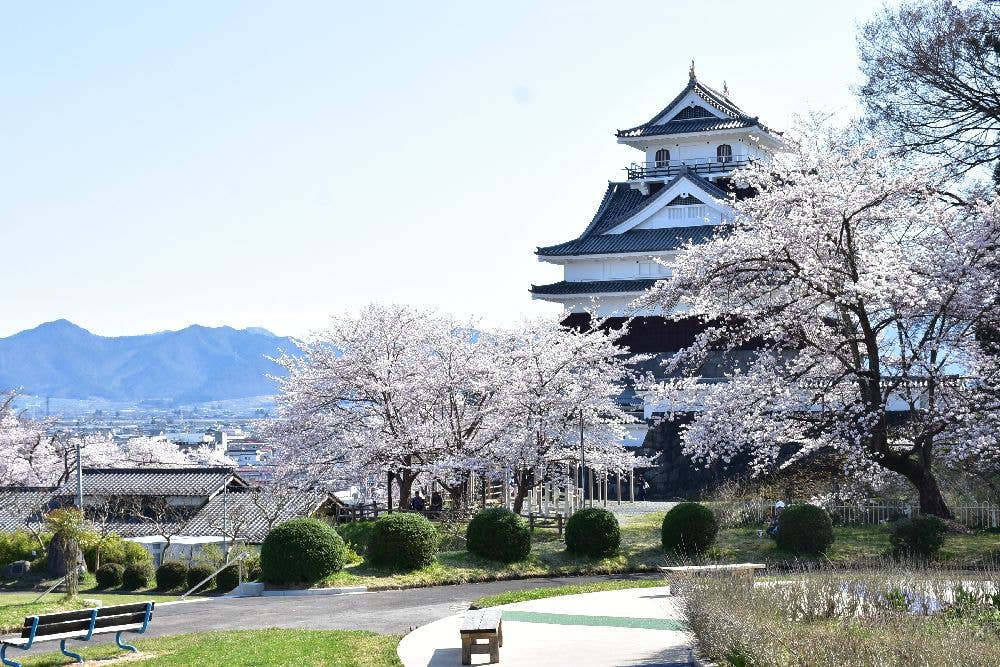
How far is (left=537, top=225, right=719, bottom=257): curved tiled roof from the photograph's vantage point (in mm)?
54500

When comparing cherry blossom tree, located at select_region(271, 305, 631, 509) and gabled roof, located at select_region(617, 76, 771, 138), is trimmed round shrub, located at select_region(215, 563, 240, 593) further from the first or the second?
gabled roof, located at select_region(617, 76, 771, 138)

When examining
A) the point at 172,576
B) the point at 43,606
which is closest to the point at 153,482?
the point at 172,576

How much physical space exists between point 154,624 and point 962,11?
26314 mm

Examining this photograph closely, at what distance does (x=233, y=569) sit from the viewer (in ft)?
81.0

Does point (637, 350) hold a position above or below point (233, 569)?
above

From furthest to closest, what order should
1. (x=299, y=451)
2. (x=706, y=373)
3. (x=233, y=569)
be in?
(x=706, y=373) → (x=299, y=451) → (x=233, y=569)

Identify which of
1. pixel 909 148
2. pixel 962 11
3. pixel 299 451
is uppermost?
pixel 962 11

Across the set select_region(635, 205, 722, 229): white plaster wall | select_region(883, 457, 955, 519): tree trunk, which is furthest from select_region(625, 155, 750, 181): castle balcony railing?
select_region(883, 457, 955, 519): tree trunk

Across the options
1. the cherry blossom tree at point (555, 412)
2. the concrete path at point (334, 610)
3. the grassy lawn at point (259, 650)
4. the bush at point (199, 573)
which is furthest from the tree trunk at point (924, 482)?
the bush at point (199, 573)

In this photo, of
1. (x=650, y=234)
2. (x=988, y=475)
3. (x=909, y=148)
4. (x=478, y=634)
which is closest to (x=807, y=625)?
(x=478, y=634)

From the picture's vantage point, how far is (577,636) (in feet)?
52.6

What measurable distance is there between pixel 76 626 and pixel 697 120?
52.6 meters

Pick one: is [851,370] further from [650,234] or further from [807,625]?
[650,234]

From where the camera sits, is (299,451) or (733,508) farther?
(299,451)
